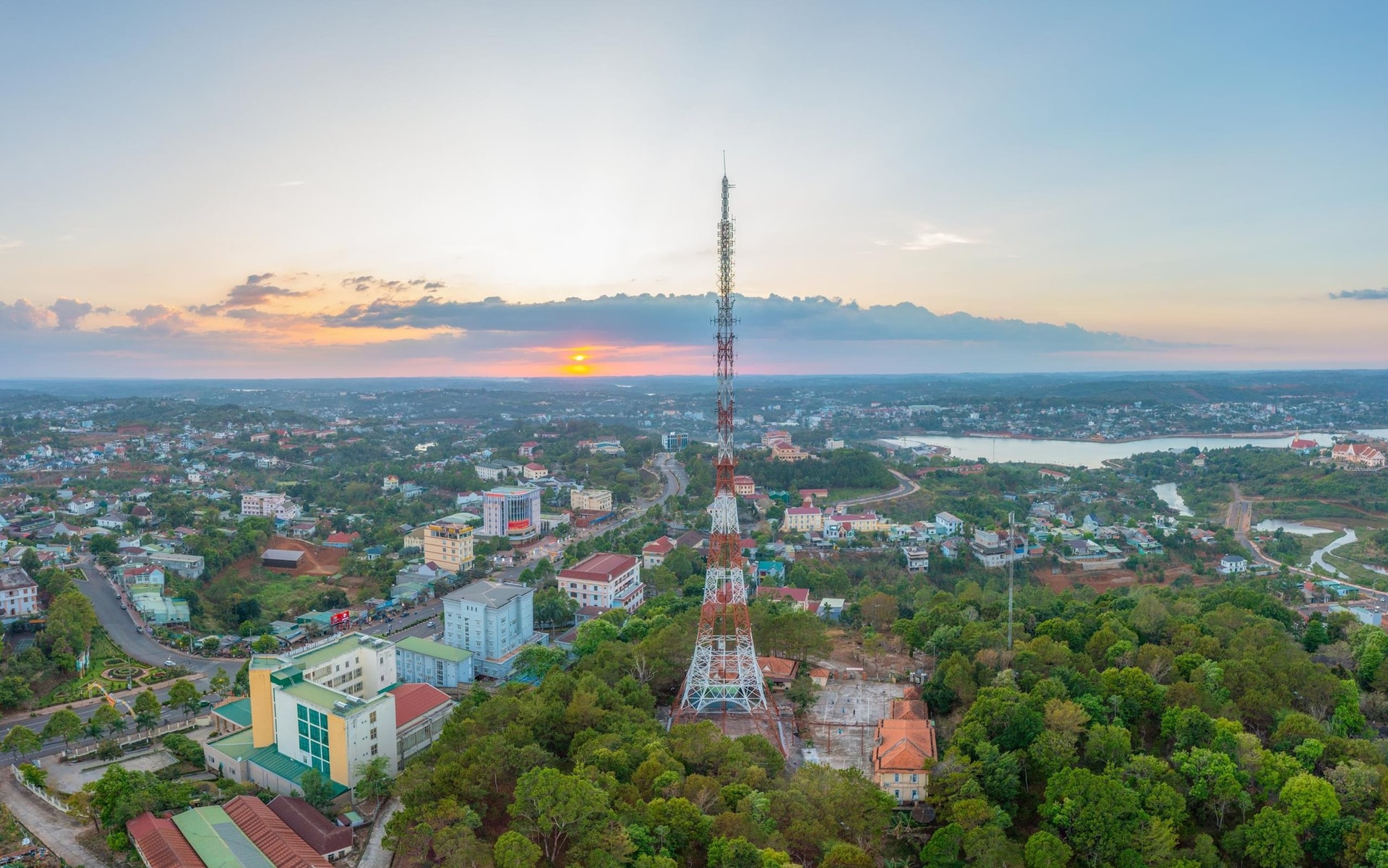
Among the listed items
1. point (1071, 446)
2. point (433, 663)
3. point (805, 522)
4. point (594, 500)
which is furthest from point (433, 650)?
point (1071, 446)

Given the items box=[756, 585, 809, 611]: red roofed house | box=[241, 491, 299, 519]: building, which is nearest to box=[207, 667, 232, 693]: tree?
box=[756, 585, 809, 611]: red roofed house

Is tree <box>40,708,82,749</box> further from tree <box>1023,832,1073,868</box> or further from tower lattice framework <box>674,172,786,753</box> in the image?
tree <box>1023,832,1073,868</box>

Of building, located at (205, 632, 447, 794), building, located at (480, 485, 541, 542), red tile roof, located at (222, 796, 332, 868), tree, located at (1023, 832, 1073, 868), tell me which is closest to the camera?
tree, located at (1023, 832, 1073, 868)

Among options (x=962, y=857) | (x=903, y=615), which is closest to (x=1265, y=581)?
(x=903, y=615)

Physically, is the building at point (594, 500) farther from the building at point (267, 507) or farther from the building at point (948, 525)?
the building at point (948, 525)

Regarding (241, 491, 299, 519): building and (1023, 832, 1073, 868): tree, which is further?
(241, 491, 299, 519): building

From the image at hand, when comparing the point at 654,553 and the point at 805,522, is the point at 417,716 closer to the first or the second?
the point at 654,553
